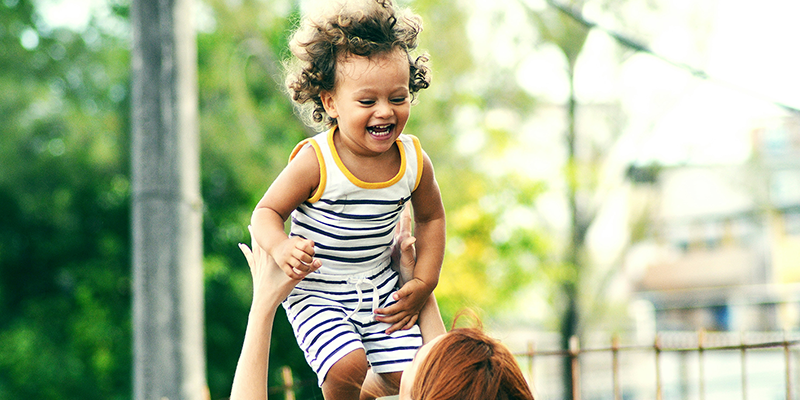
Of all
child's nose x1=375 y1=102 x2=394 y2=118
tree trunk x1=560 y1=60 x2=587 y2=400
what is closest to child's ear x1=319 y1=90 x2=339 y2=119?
child's nose x1=375 y1=102 x2=394 y2=118

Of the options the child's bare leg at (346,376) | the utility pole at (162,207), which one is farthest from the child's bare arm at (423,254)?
the utility pole at (162,207)

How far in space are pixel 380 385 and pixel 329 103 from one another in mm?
569

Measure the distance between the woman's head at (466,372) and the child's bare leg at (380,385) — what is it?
0.70 ft

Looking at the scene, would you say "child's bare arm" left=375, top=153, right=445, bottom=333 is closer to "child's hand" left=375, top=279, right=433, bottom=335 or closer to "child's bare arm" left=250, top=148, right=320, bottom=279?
"child's hand" left=375, top=279, right=433, bottom=335

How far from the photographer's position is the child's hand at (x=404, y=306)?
4.36 ft

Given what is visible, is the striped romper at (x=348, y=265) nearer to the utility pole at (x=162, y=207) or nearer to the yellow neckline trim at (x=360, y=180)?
the yellow neckline trim at (x=360, y=180)

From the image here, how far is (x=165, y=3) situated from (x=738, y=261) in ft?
72.3

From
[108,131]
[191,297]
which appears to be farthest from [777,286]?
[191,297]

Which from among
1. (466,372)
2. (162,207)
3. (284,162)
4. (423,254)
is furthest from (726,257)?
(466,372)

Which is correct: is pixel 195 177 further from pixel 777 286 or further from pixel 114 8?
pixel 777 286

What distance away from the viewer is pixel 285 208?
4.13ft

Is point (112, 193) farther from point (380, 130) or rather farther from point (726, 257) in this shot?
point (726, 257)

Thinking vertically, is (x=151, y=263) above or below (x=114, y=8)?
below

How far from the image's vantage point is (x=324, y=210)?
1.30m
